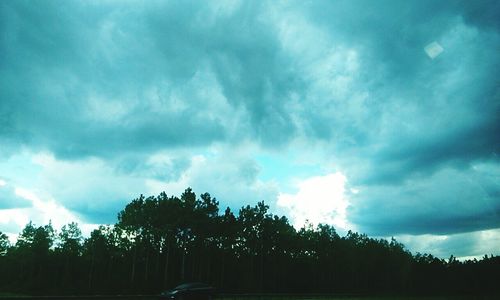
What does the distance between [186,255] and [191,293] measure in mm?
51178

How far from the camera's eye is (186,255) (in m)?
76.8

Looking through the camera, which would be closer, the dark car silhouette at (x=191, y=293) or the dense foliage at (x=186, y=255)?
the dark car silhouette at (x=191, y=293)

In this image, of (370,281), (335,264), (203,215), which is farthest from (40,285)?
(370,281)

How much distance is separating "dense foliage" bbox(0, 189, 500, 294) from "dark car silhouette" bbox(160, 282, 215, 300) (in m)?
29.8

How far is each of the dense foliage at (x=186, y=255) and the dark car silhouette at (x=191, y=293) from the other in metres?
29.8

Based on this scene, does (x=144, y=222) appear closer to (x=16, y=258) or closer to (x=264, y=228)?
(x=264, y=228)

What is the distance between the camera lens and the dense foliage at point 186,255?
6931cm

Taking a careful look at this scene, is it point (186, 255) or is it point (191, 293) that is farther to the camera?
point (186, 255)

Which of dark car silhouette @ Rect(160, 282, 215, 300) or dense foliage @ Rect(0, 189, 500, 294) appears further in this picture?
dense foliage @ Rect(0, 189, 500, 294)

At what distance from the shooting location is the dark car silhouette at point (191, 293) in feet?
90.5

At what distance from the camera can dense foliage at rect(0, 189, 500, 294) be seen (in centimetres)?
6931

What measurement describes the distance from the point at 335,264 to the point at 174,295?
90731 mm

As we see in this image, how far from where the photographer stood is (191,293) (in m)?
28.0

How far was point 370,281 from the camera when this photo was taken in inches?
4892
